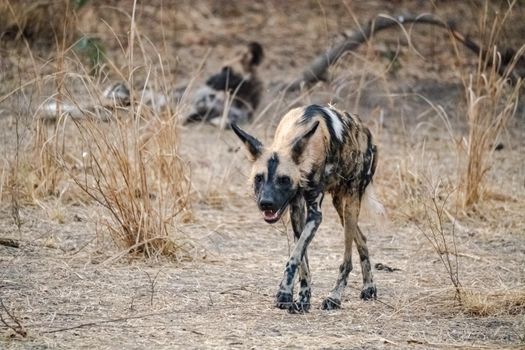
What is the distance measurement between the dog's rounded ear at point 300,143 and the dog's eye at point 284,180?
100 millimetres

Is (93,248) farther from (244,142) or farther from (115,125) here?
(244,142)

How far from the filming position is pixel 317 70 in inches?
376

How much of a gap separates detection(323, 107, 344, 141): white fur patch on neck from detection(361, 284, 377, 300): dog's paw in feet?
2.72

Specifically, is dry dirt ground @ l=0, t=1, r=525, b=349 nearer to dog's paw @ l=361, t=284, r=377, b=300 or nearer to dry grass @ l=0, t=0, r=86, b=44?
dog's paw @ l=361, t=284, r=377, b=300

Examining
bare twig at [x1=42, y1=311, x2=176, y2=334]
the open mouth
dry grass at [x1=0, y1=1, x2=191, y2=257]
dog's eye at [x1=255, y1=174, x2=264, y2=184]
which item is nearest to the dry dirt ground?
bare twig at [x1=42, y1=311, x2=176, y2=334]

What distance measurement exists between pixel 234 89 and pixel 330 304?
5039 mm

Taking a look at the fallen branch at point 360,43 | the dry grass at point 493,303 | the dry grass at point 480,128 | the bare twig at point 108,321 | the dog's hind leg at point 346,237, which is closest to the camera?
the bare twig at point 108,321

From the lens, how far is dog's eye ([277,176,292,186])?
4980 millimetres

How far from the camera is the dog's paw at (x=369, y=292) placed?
5.51m

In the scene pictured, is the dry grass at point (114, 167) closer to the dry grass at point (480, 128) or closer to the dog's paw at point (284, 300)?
the dog's paw at point (284, 300)

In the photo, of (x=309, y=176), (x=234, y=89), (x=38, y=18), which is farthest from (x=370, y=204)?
(x=38, y=18)

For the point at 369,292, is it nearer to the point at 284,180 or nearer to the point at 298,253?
the point at 298,253

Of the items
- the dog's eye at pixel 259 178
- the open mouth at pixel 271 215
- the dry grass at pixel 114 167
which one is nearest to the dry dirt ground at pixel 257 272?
the dry grass at pixel 114 167

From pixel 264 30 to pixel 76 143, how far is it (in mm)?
5394
